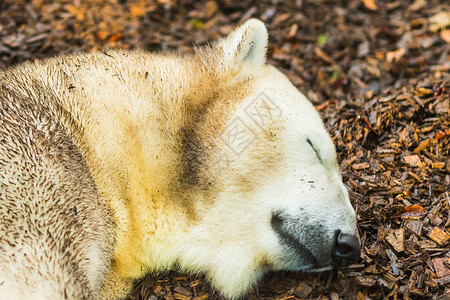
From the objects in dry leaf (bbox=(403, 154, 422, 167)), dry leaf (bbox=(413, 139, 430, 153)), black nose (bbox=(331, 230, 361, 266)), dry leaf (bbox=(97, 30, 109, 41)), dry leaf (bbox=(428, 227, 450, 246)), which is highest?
dry leaf (bbox=(97, 30, 109, 41))

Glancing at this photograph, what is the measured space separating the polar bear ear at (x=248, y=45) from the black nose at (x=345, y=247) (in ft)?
5.34

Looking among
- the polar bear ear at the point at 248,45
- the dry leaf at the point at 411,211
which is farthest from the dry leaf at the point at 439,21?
the polar bear ear at the point at 248,45

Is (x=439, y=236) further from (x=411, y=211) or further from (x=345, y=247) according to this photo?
(x=345, y=247)

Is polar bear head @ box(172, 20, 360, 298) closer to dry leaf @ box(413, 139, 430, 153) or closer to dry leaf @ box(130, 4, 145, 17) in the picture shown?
dry leaf @ box(413, 139, 430, 153)

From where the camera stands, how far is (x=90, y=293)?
2.97m

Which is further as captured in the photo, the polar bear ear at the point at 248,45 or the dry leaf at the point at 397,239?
the polar bear ear at the point at 248,45

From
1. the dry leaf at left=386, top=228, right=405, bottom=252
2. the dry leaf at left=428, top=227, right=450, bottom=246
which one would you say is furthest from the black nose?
the dry leaf at left=428, top=227, right=450, bottom=246

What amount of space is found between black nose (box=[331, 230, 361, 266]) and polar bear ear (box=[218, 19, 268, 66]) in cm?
163

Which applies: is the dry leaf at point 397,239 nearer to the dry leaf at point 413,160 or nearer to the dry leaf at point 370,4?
the dry leaf at point 413,160

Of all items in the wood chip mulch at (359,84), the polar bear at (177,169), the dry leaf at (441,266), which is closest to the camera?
the polar bear at (177,169)

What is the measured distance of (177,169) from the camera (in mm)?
3463

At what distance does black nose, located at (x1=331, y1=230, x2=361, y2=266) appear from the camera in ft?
10.7

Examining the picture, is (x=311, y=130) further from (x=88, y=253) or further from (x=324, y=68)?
(x=324, y=68)

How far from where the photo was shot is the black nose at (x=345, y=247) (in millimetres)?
3256
